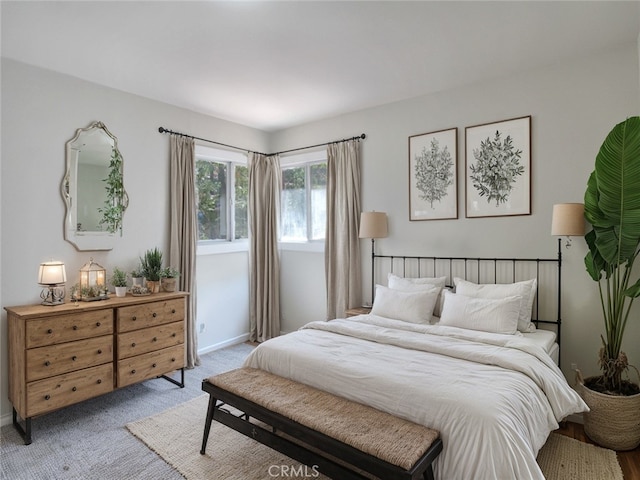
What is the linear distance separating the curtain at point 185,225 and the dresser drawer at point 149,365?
1.72 ft

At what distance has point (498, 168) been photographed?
11.1 feet

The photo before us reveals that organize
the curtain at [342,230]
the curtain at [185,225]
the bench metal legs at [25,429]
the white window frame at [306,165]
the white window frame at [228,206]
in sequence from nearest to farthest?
the bench metal legs at [25,429] < the curtain at [185,225] < the curtain at [342,230] < the white window frame at [228,206] < the white window frame at [306,165]

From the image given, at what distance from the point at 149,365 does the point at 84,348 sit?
24.0 inches

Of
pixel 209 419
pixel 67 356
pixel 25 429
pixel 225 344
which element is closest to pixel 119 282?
pixel 67 356

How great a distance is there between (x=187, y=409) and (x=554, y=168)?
12.3ft

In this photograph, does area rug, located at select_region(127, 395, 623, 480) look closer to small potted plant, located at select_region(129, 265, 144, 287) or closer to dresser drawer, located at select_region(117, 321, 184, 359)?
dresser drawer, located at select_region(117, 321, 184, 359)

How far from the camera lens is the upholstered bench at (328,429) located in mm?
1673

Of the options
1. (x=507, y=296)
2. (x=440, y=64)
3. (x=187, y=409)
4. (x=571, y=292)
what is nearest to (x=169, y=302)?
(x=187, y=409)

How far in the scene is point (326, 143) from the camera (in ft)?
15.3

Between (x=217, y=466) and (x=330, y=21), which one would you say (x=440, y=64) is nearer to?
(x=330, y=21)

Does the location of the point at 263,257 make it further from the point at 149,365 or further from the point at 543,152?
the point at 543,152

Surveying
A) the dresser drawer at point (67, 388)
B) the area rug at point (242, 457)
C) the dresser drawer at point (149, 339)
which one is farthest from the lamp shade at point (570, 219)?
the dresser drawer at point (67, 388)
